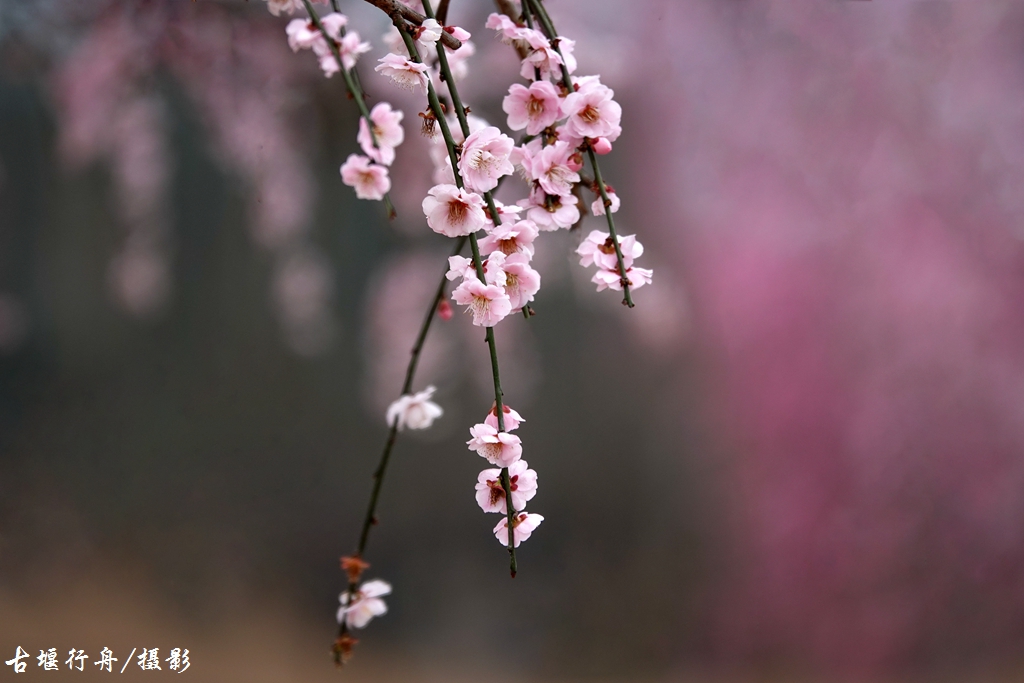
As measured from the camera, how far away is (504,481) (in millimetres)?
434

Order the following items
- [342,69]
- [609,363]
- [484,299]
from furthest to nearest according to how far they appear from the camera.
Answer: [609,363], [342,69], [484,299]

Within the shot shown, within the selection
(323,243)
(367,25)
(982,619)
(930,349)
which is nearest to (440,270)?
(323,243)

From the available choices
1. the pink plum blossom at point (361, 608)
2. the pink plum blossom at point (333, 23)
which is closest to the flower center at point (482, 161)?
the pink plum blossom at point (333, 23)

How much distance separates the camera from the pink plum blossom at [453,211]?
15.6 inches

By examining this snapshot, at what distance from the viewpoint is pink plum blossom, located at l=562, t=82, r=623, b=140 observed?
17.8 inches

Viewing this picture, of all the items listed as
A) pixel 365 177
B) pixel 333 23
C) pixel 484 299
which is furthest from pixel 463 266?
pixel 333 23

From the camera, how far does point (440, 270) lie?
1086mm

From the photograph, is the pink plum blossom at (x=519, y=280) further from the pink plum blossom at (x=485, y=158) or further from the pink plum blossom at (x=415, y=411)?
the pink plum blossom at (x=415, y=411)

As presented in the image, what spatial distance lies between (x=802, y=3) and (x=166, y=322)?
1.20 meters

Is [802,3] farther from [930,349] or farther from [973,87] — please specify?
[930,349]

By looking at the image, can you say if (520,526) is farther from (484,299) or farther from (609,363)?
(609,363)

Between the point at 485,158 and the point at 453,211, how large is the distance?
42mm

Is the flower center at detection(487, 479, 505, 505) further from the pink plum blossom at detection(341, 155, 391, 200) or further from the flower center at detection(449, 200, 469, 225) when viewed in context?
the pink plum blossom at detection(341, 155, 391, 200)

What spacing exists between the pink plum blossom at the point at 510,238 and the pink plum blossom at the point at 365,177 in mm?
219
